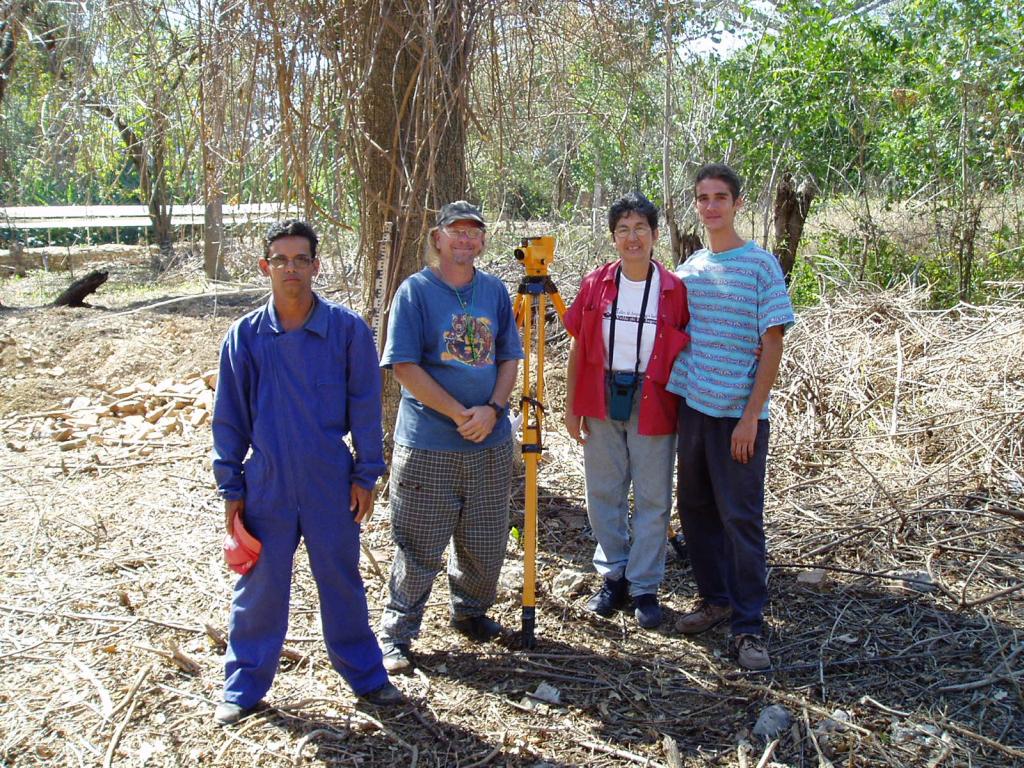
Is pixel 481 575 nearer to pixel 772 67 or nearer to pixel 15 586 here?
pixel 15 586

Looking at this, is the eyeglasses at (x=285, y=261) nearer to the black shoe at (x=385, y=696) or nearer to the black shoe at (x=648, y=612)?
the black shoe at (x=385, y=696)

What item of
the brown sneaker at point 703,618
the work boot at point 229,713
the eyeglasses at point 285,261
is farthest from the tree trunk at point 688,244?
the work boot at point 229,713

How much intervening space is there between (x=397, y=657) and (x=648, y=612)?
107 cm

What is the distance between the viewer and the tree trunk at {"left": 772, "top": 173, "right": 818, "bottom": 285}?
758 cm

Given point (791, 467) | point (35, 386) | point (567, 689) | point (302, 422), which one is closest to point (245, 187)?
point (302, 422)

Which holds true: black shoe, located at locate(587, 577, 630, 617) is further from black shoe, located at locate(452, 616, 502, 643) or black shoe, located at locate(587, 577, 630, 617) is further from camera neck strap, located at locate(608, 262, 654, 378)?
camera neck strap, located at locate(608, 262, 654, 378)

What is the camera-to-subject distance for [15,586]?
446cm

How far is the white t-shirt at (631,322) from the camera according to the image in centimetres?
382

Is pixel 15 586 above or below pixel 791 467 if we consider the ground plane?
below

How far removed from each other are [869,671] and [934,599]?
64cm

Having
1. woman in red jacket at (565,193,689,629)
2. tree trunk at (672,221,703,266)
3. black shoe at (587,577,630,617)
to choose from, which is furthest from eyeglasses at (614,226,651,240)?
tree trunk at (672,221,703,266)

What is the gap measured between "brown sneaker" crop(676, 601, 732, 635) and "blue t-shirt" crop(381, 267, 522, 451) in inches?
43.5

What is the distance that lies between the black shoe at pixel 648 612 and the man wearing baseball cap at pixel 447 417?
27.4 inches

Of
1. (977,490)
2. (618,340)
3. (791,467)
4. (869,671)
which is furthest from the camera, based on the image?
(791,467)
